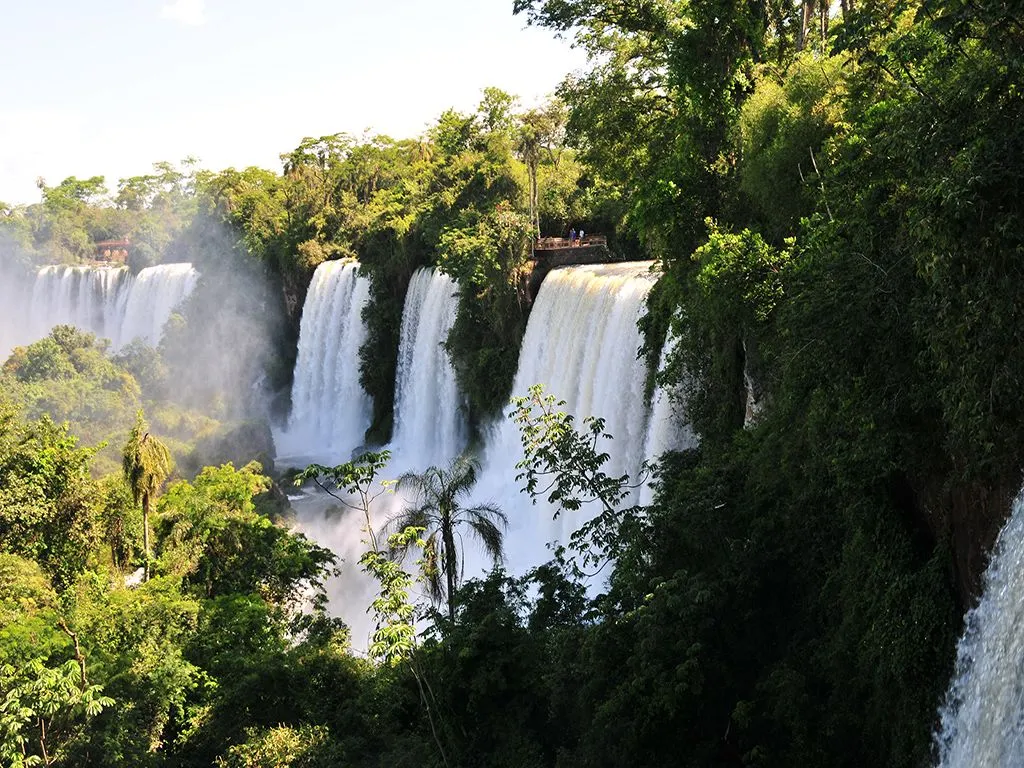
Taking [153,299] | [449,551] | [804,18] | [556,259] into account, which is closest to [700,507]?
[449,551]

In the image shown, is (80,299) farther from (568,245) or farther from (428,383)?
(568,245)

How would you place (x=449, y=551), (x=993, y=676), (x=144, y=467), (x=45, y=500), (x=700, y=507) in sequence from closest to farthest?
(x=993, y=676) < (x=700, y=507) < (x=449, y=551) < (x=144, y=467) < (x=45, y=500)

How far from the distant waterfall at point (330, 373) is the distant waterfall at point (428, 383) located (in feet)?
10.8

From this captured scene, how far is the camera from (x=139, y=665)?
44.0 feet

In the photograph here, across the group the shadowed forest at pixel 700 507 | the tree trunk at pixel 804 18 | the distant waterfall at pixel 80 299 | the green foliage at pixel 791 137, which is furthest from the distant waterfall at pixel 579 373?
the distant waterfall at pixel 80 299

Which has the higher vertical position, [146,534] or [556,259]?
[556,259]

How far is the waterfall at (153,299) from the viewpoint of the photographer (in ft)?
169

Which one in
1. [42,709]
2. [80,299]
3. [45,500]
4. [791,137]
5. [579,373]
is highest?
[791,137]

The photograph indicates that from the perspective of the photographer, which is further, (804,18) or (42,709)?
(804,18)

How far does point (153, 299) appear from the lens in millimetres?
53094

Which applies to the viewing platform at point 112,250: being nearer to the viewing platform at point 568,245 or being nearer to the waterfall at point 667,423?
the viewing platform at point 568,245

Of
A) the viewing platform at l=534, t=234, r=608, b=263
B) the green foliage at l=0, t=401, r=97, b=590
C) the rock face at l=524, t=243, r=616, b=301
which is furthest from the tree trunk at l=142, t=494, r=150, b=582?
the viewing platform at l=534, t=234, r=608, b=263

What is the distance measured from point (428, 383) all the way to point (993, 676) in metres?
24.4

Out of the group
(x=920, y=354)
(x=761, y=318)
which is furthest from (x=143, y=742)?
(x=920, y=354)
